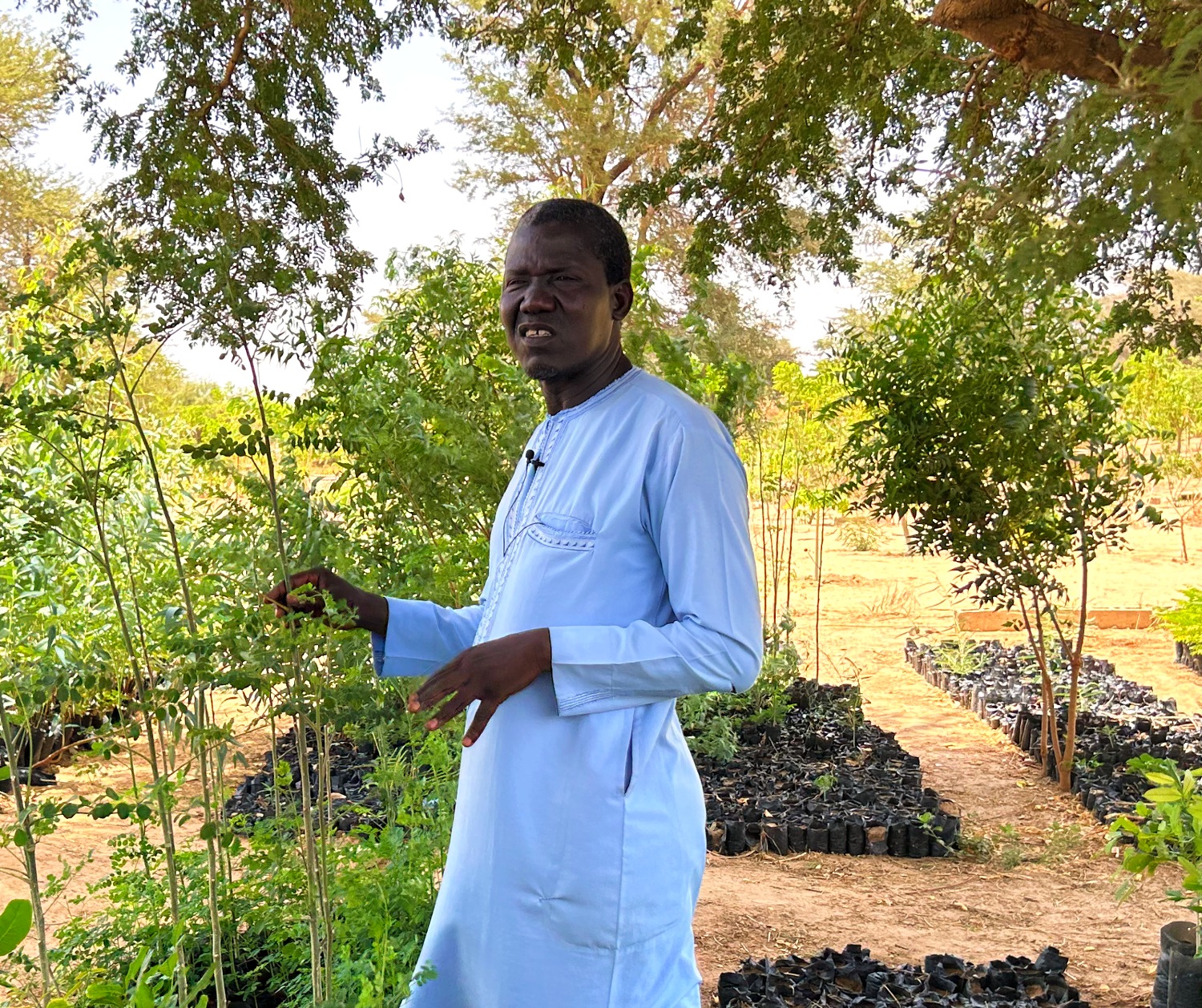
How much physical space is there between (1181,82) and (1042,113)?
4.61 meters

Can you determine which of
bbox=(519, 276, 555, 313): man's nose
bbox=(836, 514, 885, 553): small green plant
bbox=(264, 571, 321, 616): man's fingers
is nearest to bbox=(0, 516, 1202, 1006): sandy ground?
bbox=(264, 571, 321, 616): man's fingers

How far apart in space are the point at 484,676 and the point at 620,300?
685 mm

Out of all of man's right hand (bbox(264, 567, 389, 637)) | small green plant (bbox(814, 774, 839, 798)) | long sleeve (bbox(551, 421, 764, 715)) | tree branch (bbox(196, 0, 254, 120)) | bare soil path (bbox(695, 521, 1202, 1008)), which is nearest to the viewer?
long sleeve (bbox(551, 421, 764, 715))

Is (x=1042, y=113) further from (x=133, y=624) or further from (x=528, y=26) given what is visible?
(x=133, y=624)

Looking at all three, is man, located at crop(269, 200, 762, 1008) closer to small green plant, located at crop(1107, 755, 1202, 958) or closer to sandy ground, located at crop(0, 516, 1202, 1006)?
sandy ground, located at crop(0, 516, 1202, 1006)

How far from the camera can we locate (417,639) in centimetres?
191

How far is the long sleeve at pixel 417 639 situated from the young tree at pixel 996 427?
4127 mm

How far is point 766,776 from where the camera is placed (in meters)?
6.17

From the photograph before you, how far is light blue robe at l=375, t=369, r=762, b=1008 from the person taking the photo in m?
1.58

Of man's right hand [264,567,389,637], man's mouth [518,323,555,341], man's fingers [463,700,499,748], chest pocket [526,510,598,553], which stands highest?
man's mouth [518,323,555,341]

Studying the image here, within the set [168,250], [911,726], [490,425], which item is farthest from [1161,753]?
[168,250]

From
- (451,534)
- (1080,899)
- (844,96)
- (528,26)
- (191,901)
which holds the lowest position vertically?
(1080,899)

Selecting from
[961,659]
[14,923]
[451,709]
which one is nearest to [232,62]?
[451,709]

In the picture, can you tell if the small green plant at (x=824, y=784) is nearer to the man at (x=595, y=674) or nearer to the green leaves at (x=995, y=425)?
the green leaves at (x=995, y=425)
